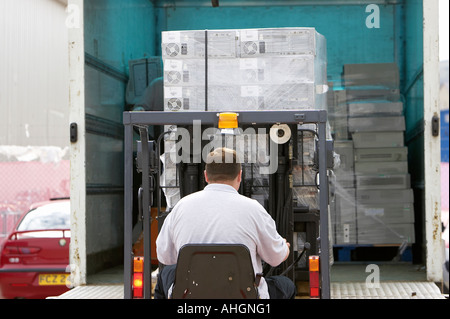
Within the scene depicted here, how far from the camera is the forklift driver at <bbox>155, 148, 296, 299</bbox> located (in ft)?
11.8

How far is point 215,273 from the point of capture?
140 inches

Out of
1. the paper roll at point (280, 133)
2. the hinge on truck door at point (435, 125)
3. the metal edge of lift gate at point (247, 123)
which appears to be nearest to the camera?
the metal edge of lift gate at point (247, 123)

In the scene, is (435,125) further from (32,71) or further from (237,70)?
(32,71)

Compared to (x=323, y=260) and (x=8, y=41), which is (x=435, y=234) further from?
(x=8, y=41)

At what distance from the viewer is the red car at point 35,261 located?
23.4ft

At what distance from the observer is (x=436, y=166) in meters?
6.22

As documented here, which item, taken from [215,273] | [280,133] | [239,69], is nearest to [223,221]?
[215,273]

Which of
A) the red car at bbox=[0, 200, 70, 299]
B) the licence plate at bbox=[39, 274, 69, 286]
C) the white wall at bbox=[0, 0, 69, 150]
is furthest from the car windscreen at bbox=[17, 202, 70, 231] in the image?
the white wall at bbox=[0, 0, 69, 150]

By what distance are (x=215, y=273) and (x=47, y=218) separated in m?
4.60

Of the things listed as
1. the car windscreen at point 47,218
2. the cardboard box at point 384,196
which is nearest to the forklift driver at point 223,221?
the car windscreen at point 47,218

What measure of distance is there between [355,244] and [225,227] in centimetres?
464

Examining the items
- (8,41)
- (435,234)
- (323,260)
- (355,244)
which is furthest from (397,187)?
(8,41)

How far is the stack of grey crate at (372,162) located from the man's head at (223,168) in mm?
4386

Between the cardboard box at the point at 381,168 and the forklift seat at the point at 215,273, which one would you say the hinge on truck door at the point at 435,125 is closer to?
the cardboard box at the point at 381,168
